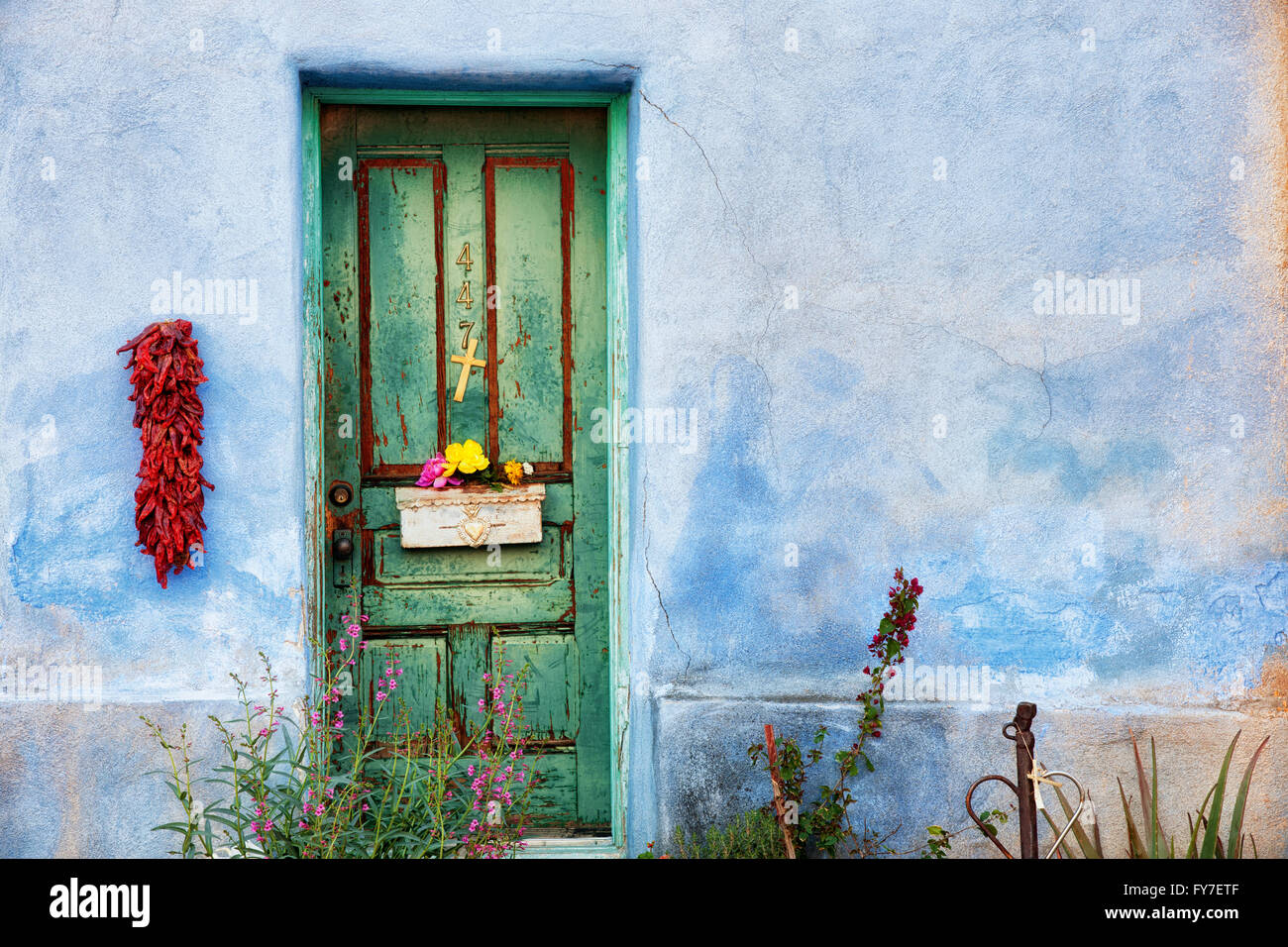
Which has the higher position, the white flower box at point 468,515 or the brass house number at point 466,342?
the brass house number at point 466,342

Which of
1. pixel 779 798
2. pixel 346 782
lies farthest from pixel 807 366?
pixel 346 782

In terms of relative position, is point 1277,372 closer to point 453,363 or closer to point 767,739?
point 767,739

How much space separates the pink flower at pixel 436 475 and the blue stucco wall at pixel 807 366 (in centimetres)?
43

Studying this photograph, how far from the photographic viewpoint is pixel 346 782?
3018 millimetres

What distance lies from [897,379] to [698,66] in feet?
3.90

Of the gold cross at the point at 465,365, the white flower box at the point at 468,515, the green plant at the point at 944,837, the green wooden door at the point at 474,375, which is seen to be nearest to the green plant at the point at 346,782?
the green wooden door at the point at 474,375

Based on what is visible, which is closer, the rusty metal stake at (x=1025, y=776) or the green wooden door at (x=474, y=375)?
the rusty metal stake at (x=1025, y=776)

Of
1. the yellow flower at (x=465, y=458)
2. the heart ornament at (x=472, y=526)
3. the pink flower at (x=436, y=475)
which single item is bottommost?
the heart ornament at (x=472, y=526)

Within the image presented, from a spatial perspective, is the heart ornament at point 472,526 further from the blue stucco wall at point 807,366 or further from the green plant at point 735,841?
the green plant at point 735,841

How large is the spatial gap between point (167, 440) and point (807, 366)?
201 centimetres

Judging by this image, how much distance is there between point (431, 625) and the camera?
12.4ft

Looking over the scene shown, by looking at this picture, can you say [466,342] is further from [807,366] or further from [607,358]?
[807,366]

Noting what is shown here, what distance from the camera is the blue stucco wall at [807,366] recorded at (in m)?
3.42
